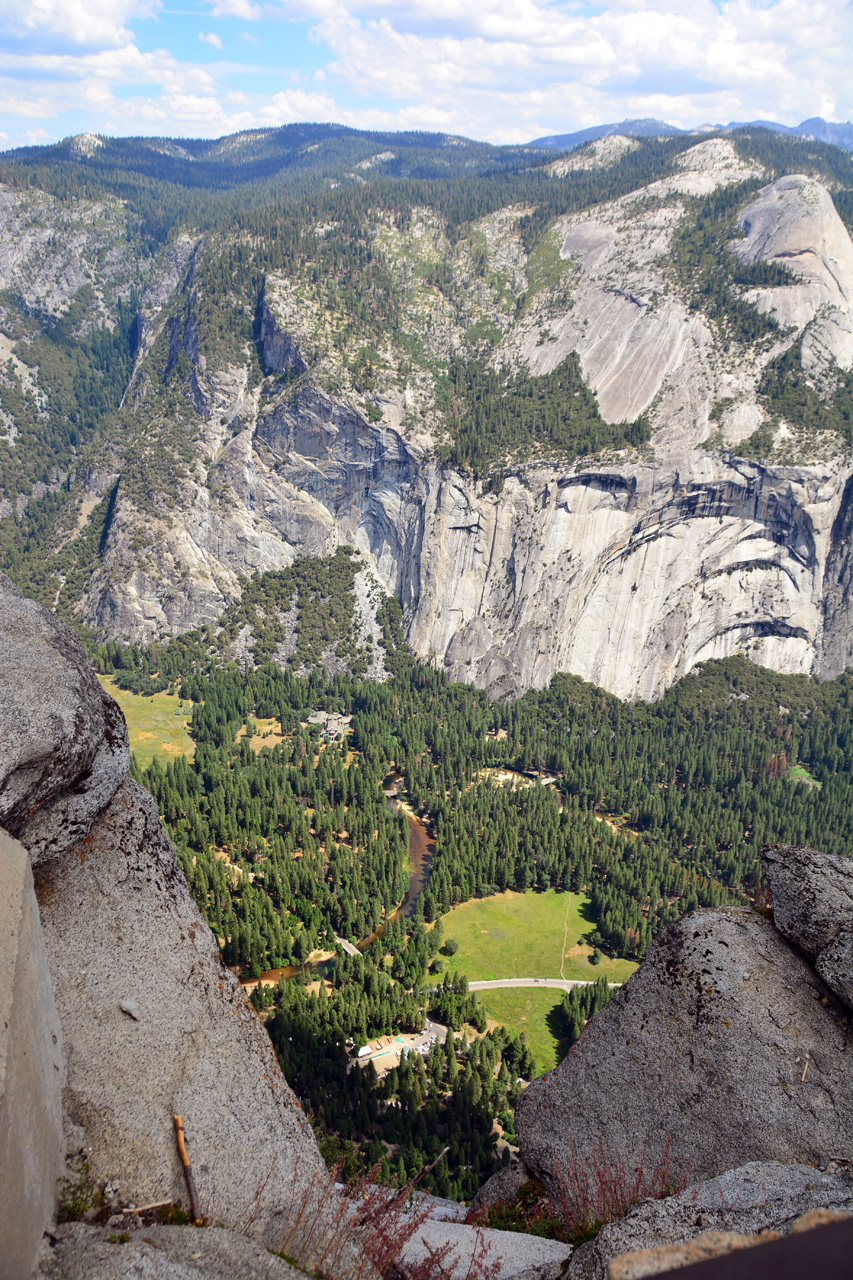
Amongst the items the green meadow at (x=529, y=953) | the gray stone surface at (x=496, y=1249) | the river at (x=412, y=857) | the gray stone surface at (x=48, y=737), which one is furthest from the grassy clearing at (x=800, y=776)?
the gray stone surface at (x=48, y=737)

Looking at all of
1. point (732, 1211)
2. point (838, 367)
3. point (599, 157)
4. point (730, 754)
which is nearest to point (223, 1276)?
point (732, 1211)

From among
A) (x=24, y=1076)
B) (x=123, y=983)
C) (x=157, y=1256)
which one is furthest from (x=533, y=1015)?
(x=24, y=1076)

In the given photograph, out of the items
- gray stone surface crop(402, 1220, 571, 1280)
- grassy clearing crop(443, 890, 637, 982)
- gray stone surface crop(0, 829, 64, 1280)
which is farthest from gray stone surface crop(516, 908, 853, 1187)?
grassy clearing crop(443, 890, 637, 982)

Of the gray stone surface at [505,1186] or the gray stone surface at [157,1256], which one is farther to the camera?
the gray stone surface at [505,1186]

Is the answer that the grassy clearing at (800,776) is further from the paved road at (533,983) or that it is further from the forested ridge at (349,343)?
the forested ridge at (349,343)

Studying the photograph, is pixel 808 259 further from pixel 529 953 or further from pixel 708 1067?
pixel 708 1067

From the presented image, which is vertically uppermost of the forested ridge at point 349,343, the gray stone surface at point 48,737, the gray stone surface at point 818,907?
the forested ridge at point 349,343

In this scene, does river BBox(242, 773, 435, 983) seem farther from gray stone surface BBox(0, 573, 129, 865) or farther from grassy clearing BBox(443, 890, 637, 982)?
gray stone surface BBox(0, 573, 129, 865)
